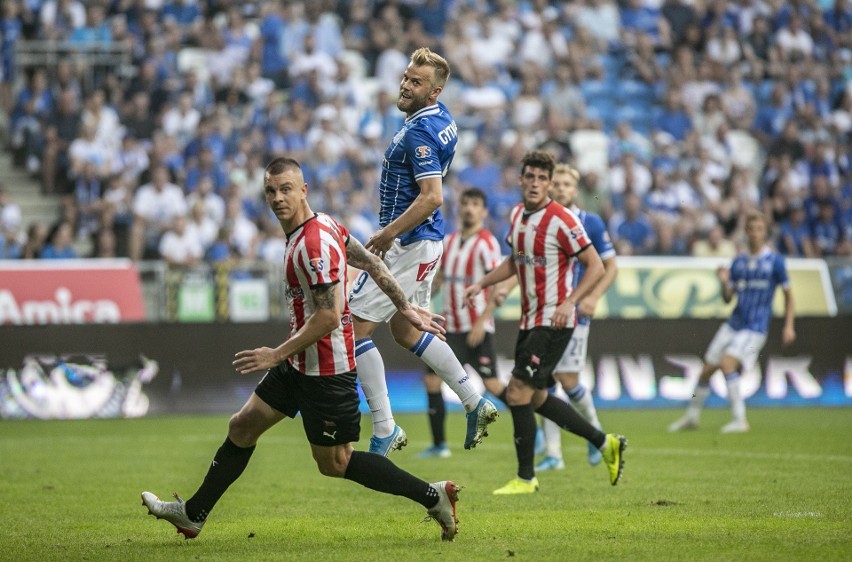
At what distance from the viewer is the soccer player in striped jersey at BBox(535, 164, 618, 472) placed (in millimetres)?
11000

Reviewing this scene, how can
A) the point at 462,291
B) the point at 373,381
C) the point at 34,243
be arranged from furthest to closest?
1. the point at 34,243
2. the point at 462,291
3. the point at 373,381

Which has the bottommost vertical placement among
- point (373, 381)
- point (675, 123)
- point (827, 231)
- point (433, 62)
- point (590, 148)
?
point (827, 231)

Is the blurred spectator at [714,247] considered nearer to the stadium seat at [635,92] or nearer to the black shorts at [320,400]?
the stadium seat at [635,92]

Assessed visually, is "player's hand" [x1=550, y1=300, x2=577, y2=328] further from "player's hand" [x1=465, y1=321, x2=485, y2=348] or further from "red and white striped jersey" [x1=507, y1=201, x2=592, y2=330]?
"player's hand" [x1=465, y1=321, x2=485, y2=348]

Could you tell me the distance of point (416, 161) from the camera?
8211 millimetres

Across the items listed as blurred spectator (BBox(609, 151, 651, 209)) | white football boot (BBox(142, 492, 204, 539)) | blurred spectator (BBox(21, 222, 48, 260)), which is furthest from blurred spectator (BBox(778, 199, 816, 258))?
white football boot (BBox(142, 492, 204, 539))

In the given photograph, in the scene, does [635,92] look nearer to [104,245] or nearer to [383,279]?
[104,245]

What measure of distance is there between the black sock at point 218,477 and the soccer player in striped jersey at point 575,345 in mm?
4423

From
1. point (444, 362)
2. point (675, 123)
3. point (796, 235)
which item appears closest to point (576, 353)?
point (444, 362)

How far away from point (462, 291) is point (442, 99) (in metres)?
11.7

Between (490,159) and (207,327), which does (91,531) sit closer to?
(207,327)

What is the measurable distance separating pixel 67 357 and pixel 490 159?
878 centimetres

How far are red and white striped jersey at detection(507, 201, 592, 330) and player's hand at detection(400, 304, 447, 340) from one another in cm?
227

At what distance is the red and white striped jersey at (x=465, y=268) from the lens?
12.6 metres
